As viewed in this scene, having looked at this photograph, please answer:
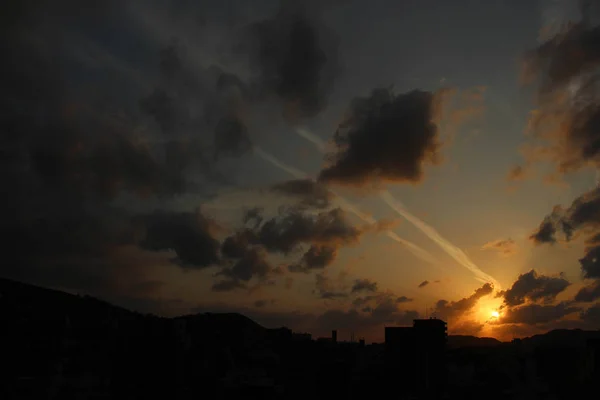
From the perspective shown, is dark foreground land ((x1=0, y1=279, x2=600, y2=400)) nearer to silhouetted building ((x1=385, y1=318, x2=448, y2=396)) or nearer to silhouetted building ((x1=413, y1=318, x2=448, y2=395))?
silhouetted building ((x1=385, y1=318, x2=448, y2=396))

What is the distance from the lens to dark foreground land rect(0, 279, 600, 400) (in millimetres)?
72562

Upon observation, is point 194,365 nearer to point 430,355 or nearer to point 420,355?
point 420,355

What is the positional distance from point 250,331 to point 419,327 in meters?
42.1

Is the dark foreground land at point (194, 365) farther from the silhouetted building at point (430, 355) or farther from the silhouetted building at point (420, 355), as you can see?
the silhouetted building at point (430, 355)

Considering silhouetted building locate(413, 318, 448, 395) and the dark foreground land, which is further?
silhouetted building locate(413, 318, 448, 395)

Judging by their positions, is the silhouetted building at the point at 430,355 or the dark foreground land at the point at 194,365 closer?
the dark foreground land at the point at 194,365

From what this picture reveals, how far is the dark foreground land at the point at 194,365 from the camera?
72.6m

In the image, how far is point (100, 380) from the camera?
247 ft

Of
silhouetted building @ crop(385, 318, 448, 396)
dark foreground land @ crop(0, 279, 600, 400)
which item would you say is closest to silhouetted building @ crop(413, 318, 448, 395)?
silhouetted building @ crop(385, 318, 448, 396)

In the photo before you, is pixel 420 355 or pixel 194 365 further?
pixel 420 355

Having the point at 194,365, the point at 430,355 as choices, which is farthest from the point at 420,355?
the point at 194,365

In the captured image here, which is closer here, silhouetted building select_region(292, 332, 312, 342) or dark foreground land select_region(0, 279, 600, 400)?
dark foreground land select_region(0, 279, 600, 400)

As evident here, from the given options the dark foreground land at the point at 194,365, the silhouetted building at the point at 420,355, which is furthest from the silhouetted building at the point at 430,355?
the dark foreground land at the point at 194,365

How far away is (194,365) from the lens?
9206cm
